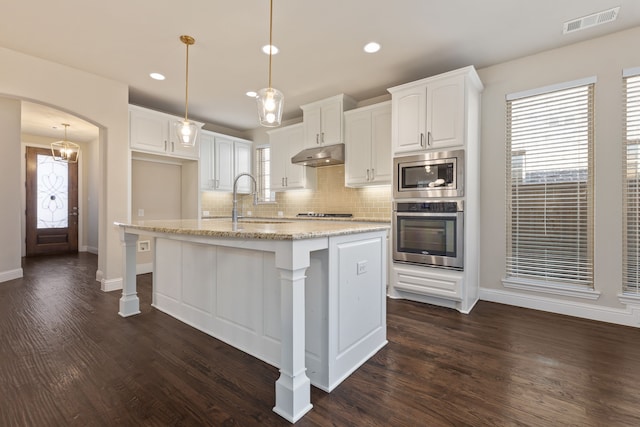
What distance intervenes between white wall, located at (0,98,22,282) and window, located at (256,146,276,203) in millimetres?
3775

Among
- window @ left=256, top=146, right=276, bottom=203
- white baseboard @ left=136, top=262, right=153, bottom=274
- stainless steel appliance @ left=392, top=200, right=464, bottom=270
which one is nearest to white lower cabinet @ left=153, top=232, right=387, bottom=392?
stainless steel appliance @ left=392, top=200, right=464, bottom=270

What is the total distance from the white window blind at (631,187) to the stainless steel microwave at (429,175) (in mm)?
1450

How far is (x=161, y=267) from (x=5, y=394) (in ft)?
4.81

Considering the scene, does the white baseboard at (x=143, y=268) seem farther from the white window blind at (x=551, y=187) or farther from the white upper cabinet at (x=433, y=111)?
the white window blind at (x=551, y=187)

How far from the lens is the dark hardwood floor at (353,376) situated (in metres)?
1.52

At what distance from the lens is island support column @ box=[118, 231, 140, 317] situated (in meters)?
2.89

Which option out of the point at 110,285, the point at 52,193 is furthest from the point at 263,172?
the point at 52,193

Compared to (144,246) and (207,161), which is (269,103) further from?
(144,246)

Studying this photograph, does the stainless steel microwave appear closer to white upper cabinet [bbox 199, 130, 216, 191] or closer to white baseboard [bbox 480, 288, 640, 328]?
white baseboard [bbox 480, 288, 640, 328]

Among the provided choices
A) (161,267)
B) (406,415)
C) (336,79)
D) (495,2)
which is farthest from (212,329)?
(495,2)

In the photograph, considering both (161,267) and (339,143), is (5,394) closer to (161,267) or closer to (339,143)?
(161,267)

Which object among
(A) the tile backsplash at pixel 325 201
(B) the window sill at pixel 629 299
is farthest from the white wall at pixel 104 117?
(B) the window sill at pixel 629 299

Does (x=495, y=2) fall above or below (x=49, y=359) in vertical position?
above

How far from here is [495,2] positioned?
239 cm
